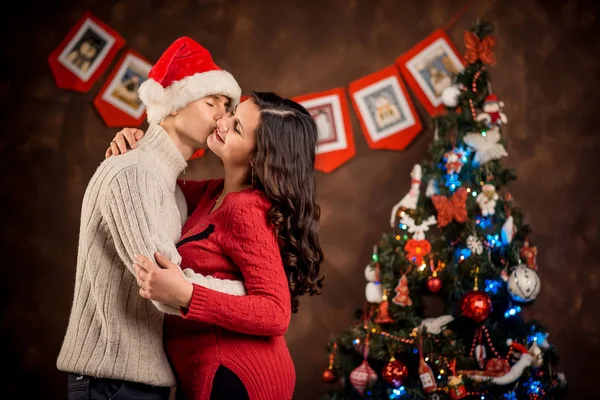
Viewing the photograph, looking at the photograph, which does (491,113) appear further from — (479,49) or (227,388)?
(227,388)

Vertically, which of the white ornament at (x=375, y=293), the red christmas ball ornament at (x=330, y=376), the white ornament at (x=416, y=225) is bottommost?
the red christmas ball ornament at (x=330, y=376)

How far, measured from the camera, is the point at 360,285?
12.2 feet

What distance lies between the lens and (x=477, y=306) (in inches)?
108

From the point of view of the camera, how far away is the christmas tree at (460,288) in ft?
9.09

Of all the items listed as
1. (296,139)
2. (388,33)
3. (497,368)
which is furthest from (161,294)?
(388,33)

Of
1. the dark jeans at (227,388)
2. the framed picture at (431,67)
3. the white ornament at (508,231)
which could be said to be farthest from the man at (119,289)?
the framed picture at (431,67)

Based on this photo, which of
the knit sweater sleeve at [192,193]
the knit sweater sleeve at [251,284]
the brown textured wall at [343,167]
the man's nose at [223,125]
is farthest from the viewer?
the brown textured wall at [343,167]

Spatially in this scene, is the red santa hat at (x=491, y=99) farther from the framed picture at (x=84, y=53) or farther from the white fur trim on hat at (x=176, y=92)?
the framed picture at (x=84, y=53)

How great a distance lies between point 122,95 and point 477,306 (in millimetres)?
2360

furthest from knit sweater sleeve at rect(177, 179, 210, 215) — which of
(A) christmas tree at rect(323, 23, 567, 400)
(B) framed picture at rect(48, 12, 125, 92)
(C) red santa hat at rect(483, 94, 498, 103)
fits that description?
(B) framed picture at rect(48, 12, 125, 92)

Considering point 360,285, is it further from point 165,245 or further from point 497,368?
point 165,245

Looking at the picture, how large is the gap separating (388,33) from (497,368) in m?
1.96

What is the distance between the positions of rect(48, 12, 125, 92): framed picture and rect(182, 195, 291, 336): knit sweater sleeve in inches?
102

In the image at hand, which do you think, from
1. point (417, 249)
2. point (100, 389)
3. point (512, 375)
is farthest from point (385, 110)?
point (100, 389)
